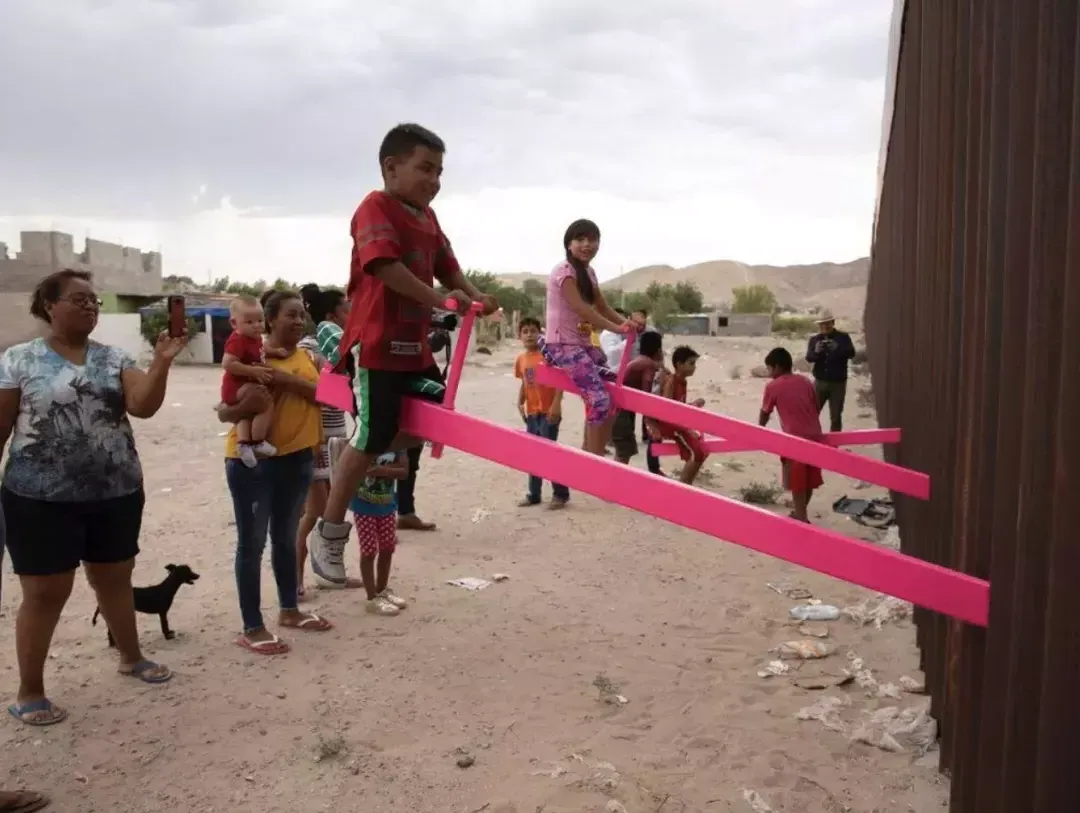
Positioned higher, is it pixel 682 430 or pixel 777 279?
pixel 777 279

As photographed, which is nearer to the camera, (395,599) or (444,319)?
(444,319)

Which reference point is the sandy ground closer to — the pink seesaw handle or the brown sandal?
the brown sandal

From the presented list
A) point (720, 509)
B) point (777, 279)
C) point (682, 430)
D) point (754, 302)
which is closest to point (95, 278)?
point (682, 430)

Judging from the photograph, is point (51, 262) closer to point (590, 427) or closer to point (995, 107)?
point (590, 427)

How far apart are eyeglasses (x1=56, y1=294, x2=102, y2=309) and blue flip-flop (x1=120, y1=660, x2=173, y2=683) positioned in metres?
1.64

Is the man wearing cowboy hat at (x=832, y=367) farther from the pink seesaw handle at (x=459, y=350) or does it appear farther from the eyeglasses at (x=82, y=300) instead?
the eyeglasses at (x=82, y=300)

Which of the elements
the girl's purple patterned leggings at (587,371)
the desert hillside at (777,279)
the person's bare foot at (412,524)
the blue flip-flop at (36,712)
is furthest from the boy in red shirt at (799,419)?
the desert hillside at (777,279)

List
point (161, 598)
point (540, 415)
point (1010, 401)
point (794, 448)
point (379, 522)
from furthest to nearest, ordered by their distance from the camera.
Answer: point (540, 415)
point (379, 522)
point (161, 598)
point (794, 448)
point (1010, 401)

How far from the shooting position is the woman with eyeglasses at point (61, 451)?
10.9 ft

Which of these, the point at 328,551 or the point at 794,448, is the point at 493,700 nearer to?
the point at 328,551

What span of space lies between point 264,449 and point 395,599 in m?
1.34

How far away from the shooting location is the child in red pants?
468cm

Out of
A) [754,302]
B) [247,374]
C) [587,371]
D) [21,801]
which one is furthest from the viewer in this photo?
[754,302]

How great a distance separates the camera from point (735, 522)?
2.33m
